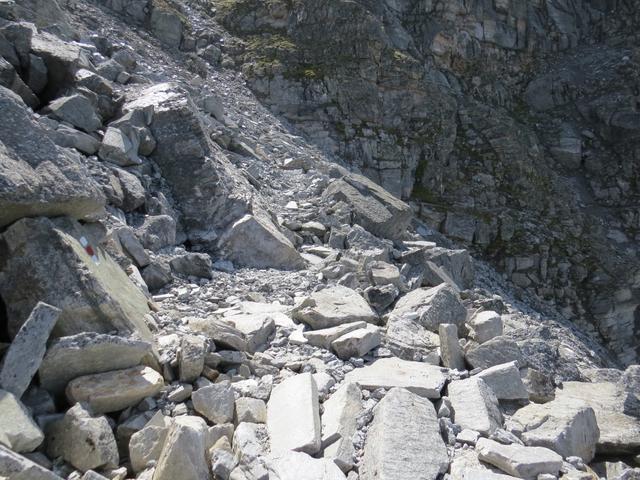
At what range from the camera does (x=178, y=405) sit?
524 centimetres

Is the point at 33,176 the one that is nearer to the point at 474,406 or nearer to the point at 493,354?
the point at 474,406

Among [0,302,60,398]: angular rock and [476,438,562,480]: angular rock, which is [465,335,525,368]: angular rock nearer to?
[476,438,562,480]: angular rock

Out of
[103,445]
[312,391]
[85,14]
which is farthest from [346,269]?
[85,14]

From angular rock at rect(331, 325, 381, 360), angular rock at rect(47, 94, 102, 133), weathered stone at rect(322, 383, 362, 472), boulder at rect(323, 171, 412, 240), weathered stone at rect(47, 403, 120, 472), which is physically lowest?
weathered stone at rect(47, 403, 120, 472)

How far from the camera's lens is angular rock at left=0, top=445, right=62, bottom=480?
3641 millimetres

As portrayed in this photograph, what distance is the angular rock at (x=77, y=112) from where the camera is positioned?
10.6 meters

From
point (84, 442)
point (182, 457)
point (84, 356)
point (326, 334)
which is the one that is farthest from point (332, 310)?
point (84, 442)

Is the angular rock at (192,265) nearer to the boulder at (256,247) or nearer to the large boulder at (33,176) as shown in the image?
the boulder at (256,247)

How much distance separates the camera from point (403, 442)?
4.90m

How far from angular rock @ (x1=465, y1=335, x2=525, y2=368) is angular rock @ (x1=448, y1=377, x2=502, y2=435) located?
2.55ft

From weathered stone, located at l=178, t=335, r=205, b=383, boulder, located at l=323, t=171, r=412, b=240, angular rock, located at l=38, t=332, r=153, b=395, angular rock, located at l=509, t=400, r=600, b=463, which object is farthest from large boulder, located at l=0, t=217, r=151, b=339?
boulder, located at l=323, t=171, r=412, b=240

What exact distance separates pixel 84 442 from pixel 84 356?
0.90 metres

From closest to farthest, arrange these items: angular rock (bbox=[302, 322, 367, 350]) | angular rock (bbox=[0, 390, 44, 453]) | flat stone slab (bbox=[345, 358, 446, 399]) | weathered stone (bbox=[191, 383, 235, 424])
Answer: angular rock (bbox=[0, 390, 44, 453]), weathered stone (bbox=[191, 383, 235, 424]), flat stone slab (bbox=[345, 358, 446, 399]), angular rock (bbox=[302, 322, 367, 350])

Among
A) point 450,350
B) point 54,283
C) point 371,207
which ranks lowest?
point 450,350
